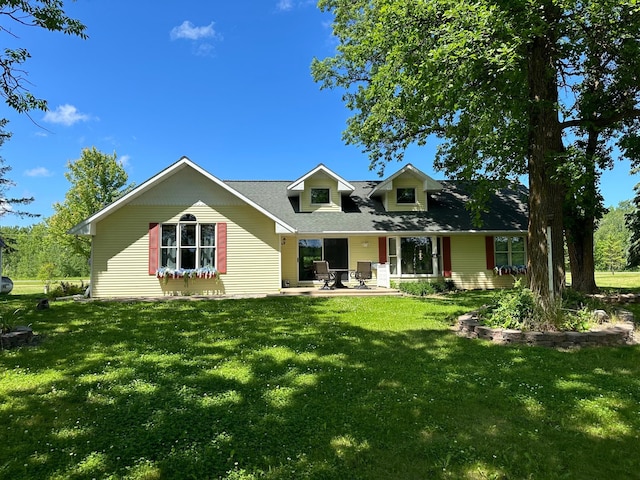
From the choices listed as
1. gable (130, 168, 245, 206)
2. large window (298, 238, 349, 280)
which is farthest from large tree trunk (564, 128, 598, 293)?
gable (130, 168, 245, 206)

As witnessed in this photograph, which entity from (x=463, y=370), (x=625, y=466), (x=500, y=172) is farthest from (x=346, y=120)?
(x=625, y=466)

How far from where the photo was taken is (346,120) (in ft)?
56.6

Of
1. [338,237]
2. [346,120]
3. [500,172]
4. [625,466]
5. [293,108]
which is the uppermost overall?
[293,108]

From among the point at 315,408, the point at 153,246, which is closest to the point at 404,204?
the point at 153,246

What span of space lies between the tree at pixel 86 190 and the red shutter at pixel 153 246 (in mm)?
18716

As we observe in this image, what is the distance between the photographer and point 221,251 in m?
13.6

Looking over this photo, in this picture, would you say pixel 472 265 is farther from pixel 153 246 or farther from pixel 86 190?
pixel 86 190

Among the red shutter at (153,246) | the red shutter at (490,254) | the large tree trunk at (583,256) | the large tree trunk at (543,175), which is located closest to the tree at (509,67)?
the large tree trunk at (543,175)

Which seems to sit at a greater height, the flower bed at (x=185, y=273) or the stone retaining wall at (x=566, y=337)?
the flower bed at (x=185, y=273)

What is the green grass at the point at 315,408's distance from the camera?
2.81 meters

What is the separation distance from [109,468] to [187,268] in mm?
11350

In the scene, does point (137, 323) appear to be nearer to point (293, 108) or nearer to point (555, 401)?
point (555, 401)

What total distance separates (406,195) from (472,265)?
4491mm

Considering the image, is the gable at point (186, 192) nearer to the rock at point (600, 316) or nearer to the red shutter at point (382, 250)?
the red shutter at point (382, 250)
